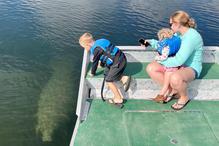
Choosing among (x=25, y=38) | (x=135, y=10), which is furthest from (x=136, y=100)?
(x=135, y=10)

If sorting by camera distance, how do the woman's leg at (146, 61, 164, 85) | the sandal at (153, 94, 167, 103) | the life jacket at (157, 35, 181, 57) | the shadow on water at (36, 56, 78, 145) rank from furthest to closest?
the shadow on water at (36, 56, 78, 145) → the sandal at (153, 94, 167, 103) → the woman's leg at (146, 61, 164, 85) → the life jacket at (157, 35, 181, 57)

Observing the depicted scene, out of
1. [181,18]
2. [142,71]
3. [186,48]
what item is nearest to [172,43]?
[186,48]

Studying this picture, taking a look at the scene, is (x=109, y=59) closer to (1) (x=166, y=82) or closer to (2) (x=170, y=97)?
(1) (x=166, y=82)

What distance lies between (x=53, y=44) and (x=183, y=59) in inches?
385

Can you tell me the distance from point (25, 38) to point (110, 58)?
9664mm

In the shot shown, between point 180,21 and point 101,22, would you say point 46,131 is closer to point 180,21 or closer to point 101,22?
point 180,21

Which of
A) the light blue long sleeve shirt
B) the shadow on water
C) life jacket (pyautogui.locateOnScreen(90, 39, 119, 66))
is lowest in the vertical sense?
the shadow on water

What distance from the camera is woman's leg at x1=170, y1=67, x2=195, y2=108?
22.0 feet

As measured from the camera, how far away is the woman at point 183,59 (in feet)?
22.0

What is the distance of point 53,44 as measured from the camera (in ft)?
50.7

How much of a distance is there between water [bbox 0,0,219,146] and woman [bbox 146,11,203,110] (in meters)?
3.51

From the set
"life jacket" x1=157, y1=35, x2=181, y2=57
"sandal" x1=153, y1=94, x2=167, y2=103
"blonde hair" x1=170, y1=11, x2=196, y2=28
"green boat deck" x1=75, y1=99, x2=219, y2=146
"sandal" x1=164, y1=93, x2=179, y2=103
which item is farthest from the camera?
"sandal" x1=164, y1=93, x2=179, y2=103

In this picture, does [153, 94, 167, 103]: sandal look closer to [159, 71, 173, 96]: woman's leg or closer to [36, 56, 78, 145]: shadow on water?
[159, 71, 173, 96]: woman's leg

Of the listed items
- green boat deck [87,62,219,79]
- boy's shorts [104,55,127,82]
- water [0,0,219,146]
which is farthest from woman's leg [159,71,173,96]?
water [0,0,219,146]
